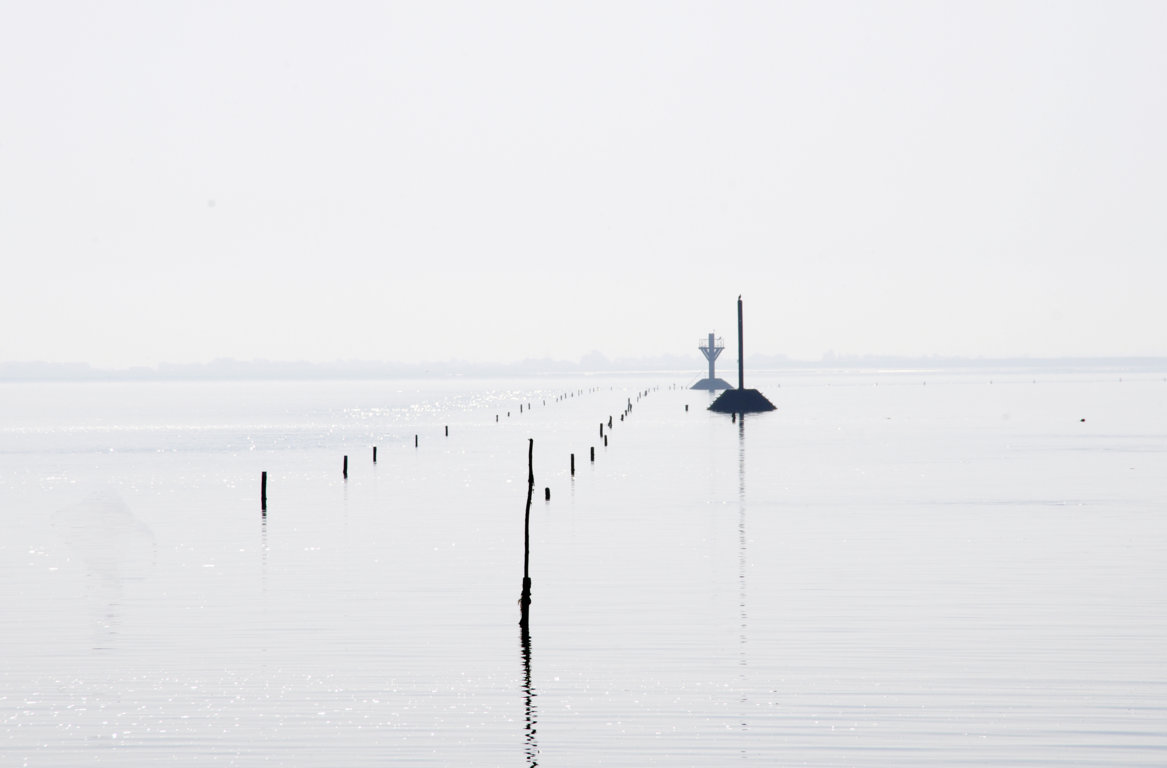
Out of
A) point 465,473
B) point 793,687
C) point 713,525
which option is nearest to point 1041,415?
point 465,473

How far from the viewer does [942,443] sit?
378 ft

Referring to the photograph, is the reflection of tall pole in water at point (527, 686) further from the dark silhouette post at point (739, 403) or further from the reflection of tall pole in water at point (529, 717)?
the dark silhouette post at point (739, 403)

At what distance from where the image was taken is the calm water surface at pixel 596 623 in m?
21.7

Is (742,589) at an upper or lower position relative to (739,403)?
lower

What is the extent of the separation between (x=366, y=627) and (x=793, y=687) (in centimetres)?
1096

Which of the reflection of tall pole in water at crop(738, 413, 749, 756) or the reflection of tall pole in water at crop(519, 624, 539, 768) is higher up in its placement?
the reflection of tall pole in water at crop(738, 413, 749, 756)

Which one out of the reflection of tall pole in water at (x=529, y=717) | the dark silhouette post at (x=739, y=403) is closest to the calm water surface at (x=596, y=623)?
the reflection of tall pole in water at (x=529, y=717)

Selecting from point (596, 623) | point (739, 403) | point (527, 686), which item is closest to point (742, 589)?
point (596, 623)

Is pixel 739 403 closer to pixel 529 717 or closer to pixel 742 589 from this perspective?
pixel 742 589

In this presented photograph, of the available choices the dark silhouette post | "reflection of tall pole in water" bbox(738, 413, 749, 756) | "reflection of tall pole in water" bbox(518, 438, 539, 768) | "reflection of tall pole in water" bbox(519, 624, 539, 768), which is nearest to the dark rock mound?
the dark silhouette post

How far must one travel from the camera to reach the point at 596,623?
32250mm

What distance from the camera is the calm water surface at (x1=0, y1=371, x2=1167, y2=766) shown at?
2170 cm

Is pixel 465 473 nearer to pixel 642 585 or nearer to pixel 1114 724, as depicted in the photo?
pixel 642 585

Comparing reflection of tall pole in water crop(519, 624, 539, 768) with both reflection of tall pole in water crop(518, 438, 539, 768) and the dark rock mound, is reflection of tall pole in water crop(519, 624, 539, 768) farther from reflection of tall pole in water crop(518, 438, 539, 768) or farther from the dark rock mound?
the dark rock mound
